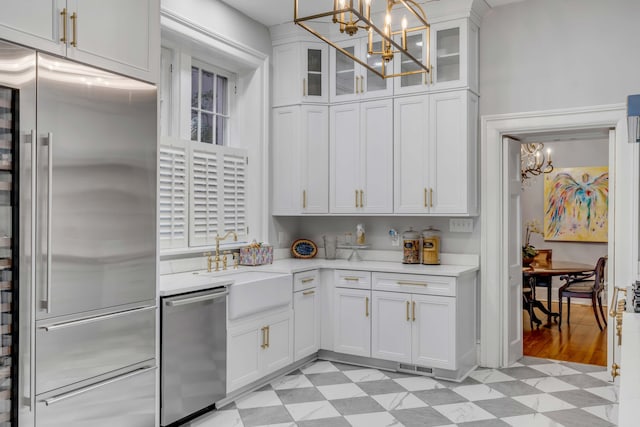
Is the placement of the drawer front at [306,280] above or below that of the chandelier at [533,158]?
below

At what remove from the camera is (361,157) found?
4.56 meters

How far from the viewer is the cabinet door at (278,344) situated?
377 cm

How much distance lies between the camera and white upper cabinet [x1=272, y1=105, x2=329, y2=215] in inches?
184

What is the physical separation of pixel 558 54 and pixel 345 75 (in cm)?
178

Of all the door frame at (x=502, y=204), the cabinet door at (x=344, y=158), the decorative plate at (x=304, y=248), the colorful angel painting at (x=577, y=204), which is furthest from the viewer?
the colorful angel painting at (x=577, y=204)

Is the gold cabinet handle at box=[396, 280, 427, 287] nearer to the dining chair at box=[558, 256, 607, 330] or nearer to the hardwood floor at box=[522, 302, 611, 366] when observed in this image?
the hardwood floor at box=[522, 302, 611, 366]

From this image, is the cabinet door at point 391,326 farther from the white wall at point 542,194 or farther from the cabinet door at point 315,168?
the white wall at point 542,194

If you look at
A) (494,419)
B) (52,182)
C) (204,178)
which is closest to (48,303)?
(52,182)

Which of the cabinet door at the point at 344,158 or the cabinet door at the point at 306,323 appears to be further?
→ the cabinet door at the point at 344,158

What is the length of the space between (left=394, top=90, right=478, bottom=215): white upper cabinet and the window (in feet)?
5.00

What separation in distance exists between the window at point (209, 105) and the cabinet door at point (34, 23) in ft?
6.05

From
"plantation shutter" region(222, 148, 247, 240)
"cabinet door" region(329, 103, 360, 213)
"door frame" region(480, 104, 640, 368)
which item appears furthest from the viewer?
"cabinet door" region(329, 103, 360, 213)

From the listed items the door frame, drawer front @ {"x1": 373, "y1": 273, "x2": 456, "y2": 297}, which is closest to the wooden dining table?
the door frame

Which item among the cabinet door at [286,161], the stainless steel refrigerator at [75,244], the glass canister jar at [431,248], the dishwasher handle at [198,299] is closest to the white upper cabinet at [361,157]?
the cabinet door at [286,161]
